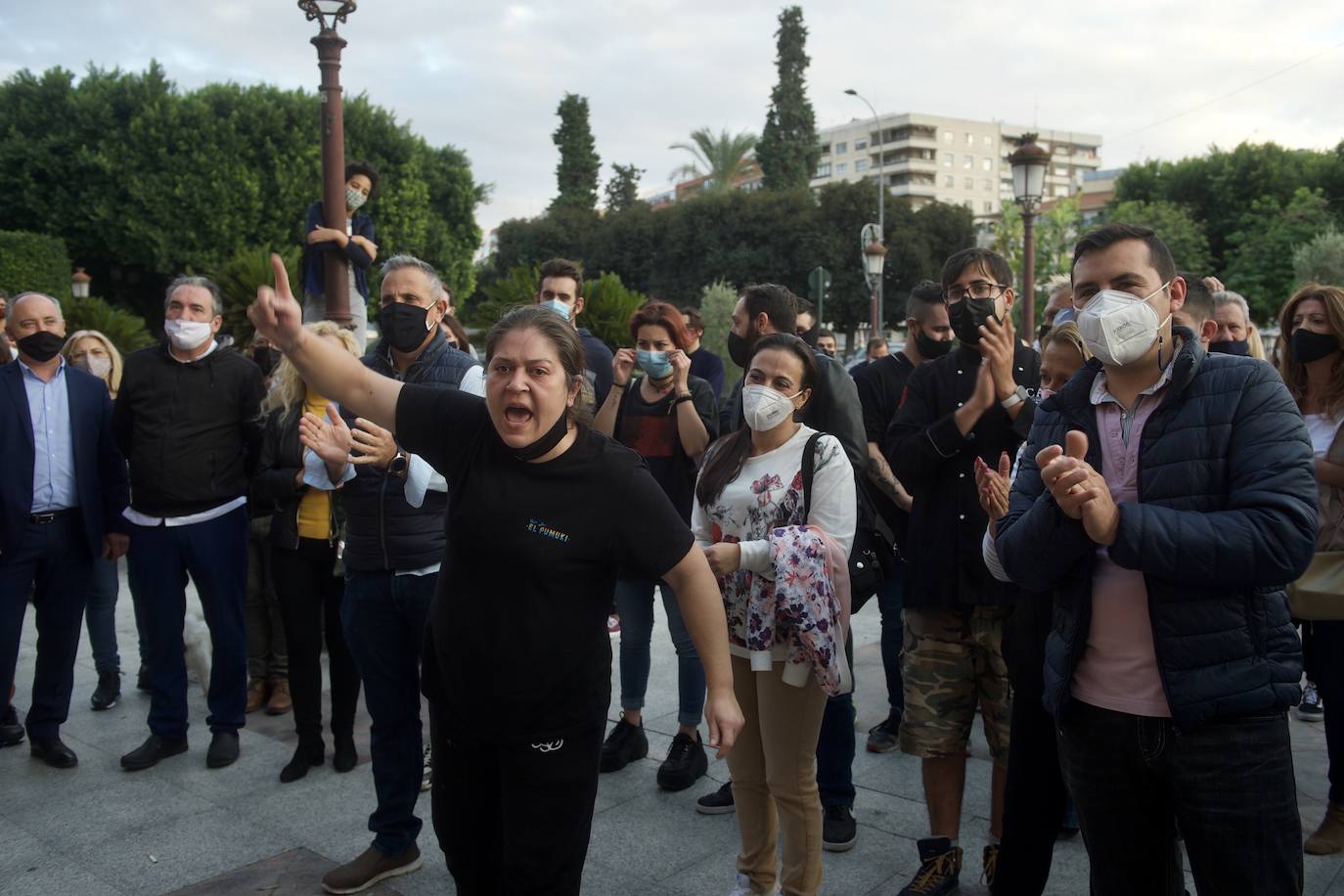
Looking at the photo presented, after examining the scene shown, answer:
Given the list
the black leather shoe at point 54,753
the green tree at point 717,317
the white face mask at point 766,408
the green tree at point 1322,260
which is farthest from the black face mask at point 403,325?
the green tree at point 1322,260

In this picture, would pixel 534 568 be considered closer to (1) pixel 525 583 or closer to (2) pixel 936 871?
(1) pixel 525 583

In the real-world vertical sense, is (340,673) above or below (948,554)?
below

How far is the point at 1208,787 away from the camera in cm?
227

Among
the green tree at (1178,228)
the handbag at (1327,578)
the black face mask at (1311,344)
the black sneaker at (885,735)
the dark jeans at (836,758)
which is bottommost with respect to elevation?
the black sneaker at (885,735)

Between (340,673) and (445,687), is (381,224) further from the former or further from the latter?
(445,687)

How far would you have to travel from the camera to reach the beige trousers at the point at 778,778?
3.26 metres

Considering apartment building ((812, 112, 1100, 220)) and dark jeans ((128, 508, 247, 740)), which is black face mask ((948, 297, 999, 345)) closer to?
dark jeans ((128, 508, 247, 740))

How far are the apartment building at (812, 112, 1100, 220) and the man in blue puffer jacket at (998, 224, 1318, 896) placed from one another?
10275cm

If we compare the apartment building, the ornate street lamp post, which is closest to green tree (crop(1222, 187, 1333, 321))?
the ornate street lamp post

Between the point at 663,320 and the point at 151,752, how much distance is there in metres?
3.19

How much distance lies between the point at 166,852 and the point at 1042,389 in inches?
151

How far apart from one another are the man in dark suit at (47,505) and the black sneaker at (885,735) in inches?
150

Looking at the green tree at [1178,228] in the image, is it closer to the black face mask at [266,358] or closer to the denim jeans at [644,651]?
the black face mask at [266,358]

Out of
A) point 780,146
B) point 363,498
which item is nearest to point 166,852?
point 363,498
